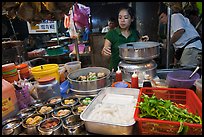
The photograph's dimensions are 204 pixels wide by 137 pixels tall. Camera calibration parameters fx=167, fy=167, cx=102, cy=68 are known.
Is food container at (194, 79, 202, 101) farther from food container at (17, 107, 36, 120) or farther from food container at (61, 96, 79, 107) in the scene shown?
food container at (17, 107, 36, 120)

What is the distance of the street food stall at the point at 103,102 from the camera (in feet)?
2.91

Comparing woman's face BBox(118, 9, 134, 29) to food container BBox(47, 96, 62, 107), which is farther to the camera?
woman's face BBox(118, 9, 134, 29)

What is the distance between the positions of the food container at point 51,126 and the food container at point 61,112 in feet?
0.11

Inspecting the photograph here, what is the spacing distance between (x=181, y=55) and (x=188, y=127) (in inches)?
86.3

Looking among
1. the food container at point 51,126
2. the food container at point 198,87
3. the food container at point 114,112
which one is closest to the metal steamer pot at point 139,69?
the food container at point 114,112

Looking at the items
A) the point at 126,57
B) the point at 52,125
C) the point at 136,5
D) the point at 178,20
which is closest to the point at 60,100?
the point at 52,125

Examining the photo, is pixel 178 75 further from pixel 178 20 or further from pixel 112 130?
pixel 178 20

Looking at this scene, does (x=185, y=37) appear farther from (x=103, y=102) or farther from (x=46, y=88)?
(x=46, y=88)

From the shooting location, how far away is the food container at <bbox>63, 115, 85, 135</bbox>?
955mm

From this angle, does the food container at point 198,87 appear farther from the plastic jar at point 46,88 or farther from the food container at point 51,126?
the plastic jar at point 46,88

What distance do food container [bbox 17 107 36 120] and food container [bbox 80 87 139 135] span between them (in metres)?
0.44

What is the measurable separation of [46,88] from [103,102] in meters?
0.48

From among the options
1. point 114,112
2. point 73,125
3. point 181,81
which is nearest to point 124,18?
point 181,81

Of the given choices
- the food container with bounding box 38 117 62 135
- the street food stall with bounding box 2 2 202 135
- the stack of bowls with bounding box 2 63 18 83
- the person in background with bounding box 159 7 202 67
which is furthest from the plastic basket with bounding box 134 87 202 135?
the person in background with bounding box 159 7 202 67
